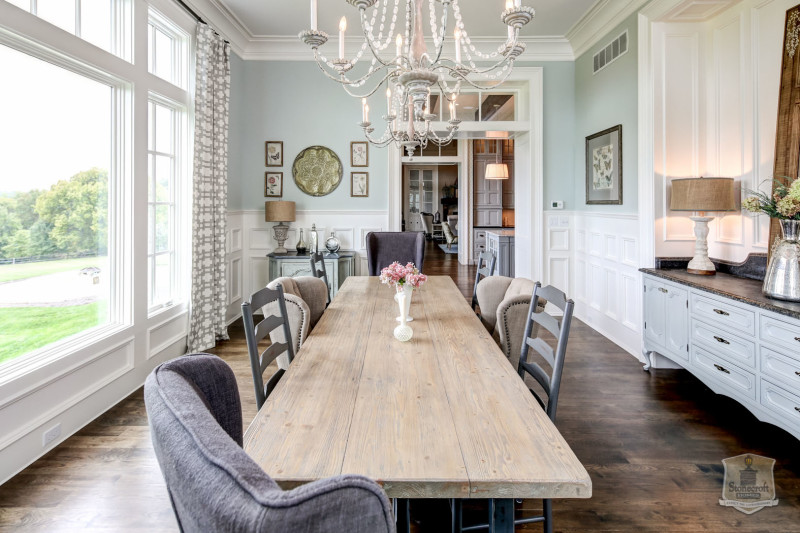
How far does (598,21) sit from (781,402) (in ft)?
12.8

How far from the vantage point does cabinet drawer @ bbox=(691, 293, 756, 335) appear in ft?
8.16

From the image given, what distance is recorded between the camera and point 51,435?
241 cm

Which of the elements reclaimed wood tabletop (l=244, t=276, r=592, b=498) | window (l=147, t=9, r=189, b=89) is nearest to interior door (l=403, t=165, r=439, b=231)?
window (l=147, t=9, r=189, b=89)

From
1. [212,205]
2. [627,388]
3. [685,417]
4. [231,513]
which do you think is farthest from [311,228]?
[231,513]

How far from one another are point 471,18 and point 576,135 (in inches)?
71.6

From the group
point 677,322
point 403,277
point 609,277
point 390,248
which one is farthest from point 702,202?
point 390,248

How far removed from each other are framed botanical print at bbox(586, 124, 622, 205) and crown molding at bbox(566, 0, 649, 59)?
3.25ft

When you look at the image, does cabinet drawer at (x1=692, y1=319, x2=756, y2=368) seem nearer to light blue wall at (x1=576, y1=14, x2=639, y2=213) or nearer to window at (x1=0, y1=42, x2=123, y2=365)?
light blue wall at (x1=576, y1=14, x2=639, y2=213)

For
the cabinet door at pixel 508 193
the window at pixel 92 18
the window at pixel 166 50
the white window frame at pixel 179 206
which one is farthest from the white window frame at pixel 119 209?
the cabinet door at pixel 508 193

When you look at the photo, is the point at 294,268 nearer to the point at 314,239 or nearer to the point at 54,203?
the point at 314,239

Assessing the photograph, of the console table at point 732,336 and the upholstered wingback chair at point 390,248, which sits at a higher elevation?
the upholstered wingback chair at point 390,248

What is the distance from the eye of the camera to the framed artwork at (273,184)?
214 inches

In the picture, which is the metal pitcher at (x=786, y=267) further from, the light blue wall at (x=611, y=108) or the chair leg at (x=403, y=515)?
the chair leg at (x=403, y=515)

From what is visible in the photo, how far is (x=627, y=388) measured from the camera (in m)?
3.24
